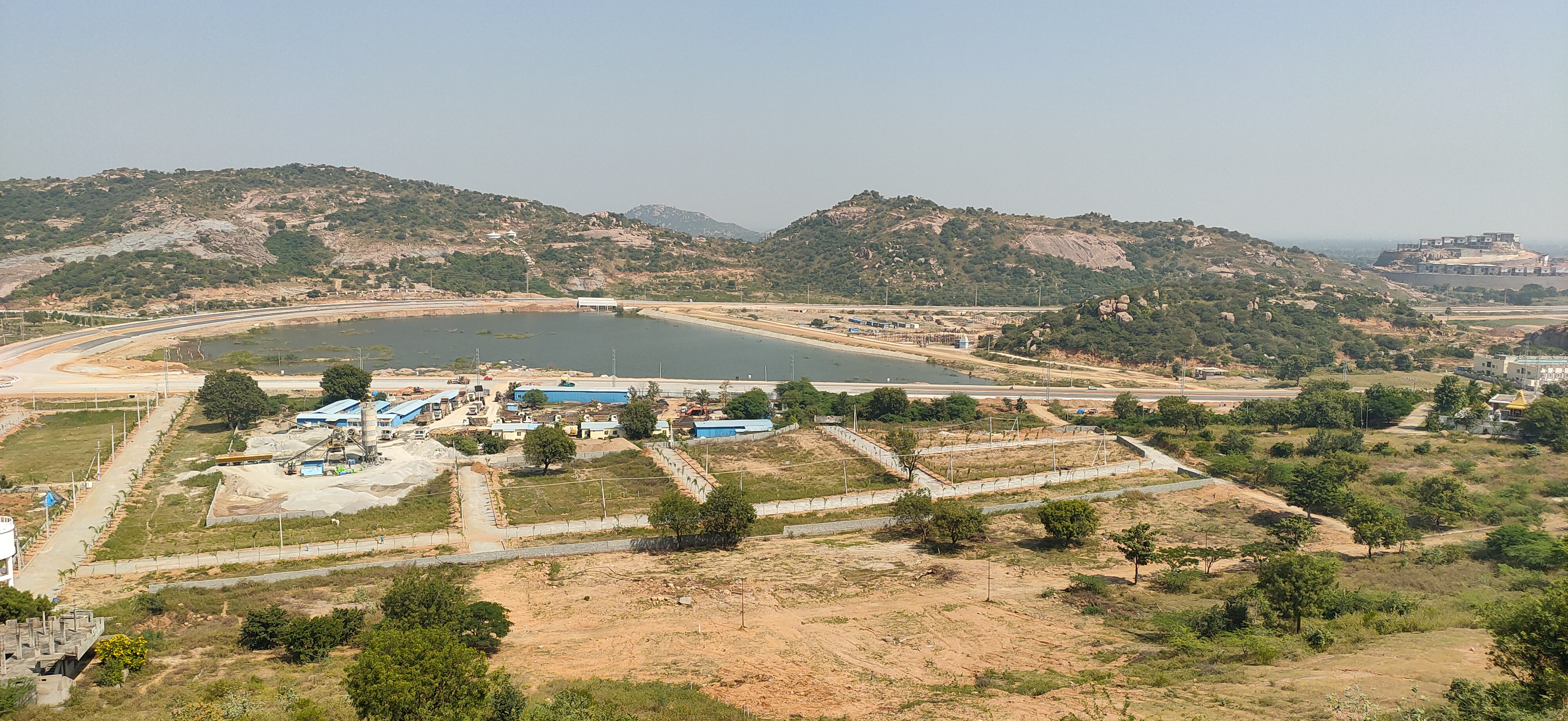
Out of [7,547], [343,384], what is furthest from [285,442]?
[7,547]

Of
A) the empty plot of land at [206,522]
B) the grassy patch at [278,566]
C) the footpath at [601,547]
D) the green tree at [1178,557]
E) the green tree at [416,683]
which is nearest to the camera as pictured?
the green tree at [416,683]

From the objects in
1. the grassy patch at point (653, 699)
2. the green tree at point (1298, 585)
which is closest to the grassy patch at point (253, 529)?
the grassy patch at point (653, 699)

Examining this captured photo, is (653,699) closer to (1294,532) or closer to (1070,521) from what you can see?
(1070,521)

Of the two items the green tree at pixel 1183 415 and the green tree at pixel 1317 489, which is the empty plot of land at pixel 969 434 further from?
the green tree at pixel 1317 489

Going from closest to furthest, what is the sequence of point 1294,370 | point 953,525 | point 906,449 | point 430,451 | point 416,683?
point 416,683 → point 953,525 → point 906,449 → point 430,451 → point 1294,370

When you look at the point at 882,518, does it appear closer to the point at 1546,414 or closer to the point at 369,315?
the point at 1546,414

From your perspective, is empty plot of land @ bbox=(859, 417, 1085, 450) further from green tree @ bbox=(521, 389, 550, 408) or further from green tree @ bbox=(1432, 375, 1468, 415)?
green tree @ bbox=(1432, 375, 1468, 415)
